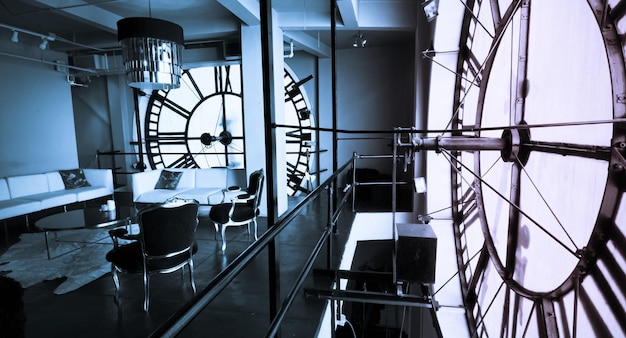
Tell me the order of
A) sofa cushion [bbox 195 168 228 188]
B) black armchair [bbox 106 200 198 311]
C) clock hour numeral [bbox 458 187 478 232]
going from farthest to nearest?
sofa cushion [bbox 195 168 228 188]
clock hour numeral [bbox 458 187 478 232]
black armchair [bbox 106 200 198 311]

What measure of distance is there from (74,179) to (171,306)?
13.6 feet

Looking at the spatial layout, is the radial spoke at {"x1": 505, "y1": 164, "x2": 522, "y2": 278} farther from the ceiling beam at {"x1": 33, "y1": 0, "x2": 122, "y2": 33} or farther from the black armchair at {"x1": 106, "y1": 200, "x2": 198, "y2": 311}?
the ceiling beam at {"x1": 33, "y1": 0, "x2": 122, "y2": 33}

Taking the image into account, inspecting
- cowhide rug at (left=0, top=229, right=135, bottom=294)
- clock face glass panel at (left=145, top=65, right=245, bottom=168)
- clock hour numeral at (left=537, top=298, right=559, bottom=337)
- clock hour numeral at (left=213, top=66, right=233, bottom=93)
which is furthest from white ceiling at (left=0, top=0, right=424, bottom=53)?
clock hour numeral at (left=537, top=298, right=559, bottom=337)

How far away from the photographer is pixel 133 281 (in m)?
2.88

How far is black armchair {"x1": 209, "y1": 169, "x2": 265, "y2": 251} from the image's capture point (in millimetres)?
3525

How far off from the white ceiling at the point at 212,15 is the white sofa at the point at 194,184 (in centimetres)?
210

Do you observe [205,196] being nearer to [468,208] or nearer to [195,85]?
[195,85]

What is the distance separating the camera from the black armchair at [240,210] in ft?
11.6

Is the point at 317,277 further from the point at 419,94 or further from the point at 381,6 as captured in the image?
the point at 381,6

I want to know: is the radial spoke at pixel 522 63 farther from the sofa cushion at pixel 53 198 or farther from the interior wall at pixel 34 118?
the interior wall at pixel 34 118

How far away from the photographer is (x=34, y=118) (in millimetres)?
5066

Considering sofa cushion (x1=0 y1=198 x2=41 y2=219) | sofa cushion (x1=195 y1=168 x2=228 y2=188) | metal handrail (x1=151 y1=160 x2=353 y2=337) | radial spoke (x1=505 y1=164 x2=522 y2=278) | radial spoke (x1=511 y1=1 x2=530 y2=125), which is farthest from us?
sofa cushion (x1=195 y1=168 x2=228 y2=188)

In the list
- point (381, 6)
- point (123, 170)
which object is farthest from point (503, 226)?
point (123, 170)

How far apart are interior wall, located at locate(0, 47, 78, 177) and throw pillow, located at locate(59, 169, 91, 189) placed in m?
0.29
